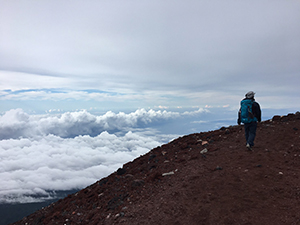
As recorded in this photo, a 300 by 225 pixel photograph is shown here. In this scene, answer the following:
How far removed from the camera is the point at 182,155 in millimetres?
11562

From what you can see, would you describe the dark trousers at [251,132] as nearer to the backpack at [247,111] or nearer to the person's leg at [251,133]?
the person's leg at [251,133]

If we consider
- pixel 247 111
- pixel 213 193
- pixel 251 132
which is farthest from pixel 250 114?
pixel 213 193

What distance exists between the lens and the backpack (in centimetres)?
1016

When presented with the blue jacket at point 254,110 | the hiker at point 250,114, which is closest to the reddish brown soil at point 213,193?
the hiker at point 250,114

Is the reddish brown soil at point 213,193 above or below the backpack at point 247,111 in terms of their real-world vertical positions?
below

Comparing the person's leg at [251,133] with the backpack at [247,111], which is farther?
the person's leg at [251,133]

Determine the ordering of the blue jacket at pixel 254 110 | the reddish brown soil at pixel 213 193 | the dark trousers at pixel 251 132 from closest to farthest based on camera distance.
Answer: the reddish brown soil at pixel 213 193
the blue jacket at pixel 254 110
the dark trousers at pixel 251 132

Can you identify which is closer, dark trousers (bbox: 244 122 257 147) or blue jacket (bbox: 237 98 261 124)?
blue jacket (bbox: 237 98 261 124)

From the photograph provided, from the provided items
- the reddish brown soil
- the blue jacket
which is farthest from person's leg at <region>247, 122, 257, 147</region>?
the reddish brown soil

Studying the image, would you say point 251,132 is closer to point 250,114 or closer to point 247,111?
point 250,114

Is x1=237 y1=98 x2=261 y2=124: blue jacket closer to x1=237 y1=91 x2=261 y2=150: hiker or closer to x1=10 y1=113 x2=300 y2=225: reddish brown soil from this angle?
x1=237 y1=91 x2=261 y2=150: hiker

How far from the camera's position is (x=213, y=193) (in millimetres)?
6633

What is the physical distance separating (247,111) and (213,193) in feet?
19.4

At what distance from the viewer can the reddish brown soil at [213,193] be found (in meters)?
5.54
